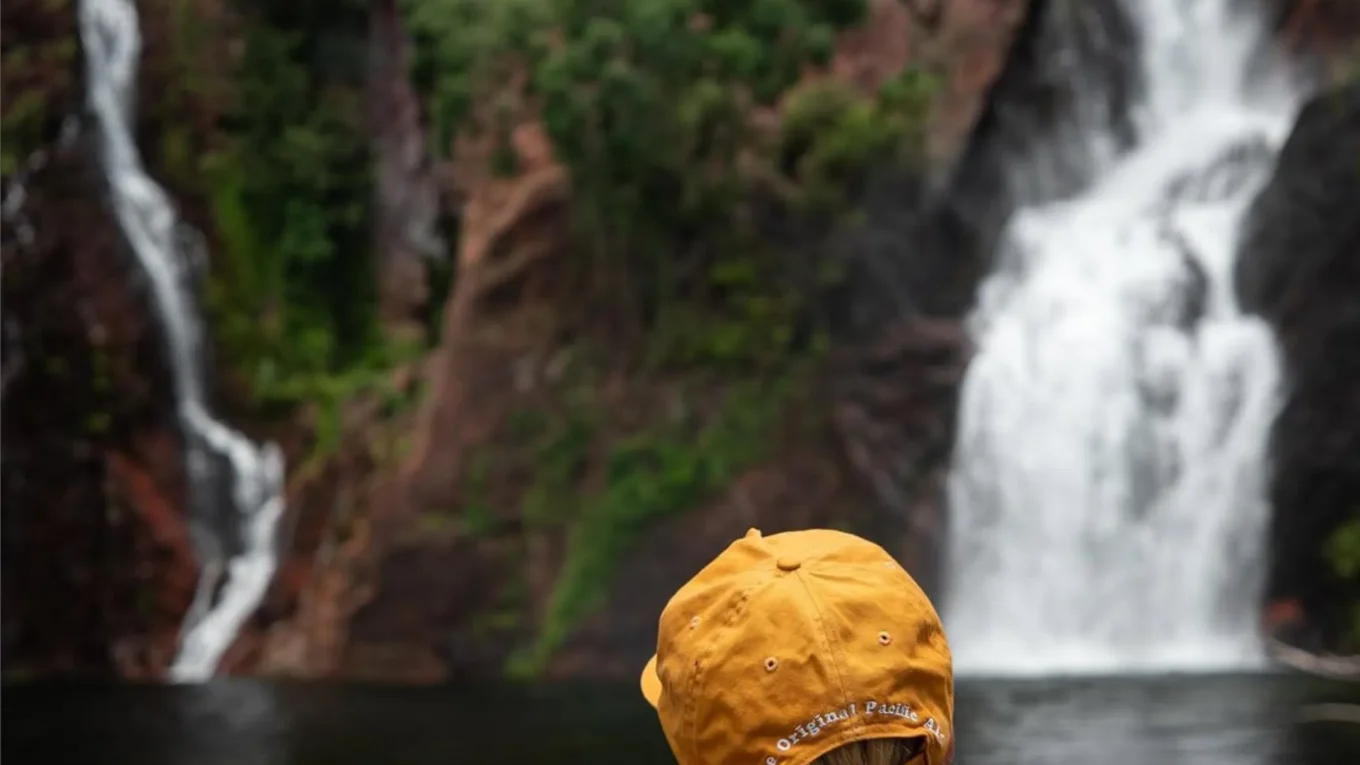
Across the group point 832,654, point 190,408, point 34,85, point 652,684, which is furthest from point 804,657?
point 34,85

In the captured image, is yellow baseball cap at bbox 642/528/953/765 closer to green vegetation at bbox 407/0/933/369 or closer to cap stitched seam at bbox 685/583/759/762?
cap stitched seam at bbox 685/583/759/762

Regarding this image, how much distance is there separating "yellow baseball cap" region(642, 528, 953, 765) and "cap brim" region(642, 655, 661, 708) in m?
0.12

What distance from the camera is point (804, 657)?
1.67 metres

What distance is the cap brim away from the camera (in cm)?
188

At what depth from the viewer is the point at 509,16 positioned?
57.4 feet

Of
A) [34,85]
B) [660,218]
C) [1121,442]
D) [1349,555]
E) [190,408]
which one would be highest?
[34,85]

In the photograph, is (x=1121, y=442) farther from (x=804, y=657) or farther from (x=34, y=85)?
(x=804, y=657)

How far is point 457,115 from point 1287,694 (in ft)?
36.4

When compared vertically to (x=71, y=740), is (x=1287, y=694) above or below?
below

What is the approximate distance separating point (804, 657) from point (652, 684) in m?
0.31

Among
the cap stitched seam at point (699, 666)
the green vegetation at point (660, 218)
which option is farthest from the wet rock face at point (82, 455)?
the cap stitched seam at point (699, 666)

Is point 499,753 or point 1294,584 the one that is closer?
point 499,753

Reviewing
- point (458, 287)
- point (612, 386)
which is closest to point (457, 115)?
point (458, 287)

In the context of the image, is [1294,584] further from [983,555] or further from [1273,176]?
[1273,176]
